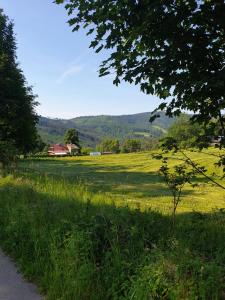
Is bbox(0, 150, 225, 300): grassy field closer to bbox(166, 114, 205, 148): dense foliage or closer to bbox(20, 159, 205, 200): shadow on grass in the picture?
bbox(166, 114, 205, 148): dense foliage

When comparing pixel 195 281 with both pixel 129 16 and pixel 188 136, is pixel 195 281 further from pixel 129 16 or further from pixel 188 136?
pixel 129 16

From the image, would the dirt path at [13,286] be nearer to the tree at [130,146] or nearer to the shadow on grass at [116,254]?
the shadow on grass at [116,254]

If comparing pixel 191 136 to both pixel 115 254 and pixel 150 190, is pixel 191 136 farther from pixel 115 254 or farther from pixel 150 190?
pixel 150 190

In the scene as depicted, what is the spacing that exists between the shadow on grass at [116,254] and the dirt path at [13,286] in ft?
0.43

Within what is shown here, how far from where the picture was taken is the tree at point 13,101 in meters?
23.7

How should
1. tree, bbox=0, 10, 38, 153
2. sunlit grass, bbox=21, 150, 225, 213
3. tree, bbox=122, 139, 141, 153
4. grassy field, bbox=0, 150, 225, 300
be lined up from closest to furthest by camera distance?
grassy field, bbox=0, 150, 225, 300 < sunlit grass, bbox=21, 150, 225, 213 < tree, bbox=0, 10, 38, 153 < tree, bbox=122, 139, 141, 153

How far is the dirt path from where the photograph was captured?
4652 millimetres

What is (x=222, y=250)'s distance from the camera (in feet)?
17.0

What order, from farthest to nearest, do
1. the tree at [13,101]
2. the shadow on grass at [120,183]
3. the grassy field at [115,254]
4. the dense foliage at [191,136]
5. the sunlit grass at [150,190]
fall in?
the tree at [13,101]
the shadow on grass at [120,183]
the sunlit grass at [150,190]
the dense foliage at [191,136]
the grassy field at [115,254]

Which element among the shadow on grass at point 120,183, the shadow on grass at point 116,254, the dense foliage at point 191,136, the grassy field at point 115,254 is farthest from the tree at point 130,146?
the dense foliage at point 191,136

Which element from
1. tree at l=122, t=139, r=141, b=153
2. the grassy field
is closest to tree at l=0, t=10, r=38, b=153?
the grassy field

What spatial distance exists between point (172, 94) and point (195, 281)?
2.55m

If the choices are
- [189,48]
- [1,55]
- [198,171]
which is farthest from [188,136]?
[1,55]

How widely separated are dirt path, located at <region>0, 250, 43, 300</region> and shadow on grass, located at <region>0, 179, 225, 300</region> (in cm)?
13
